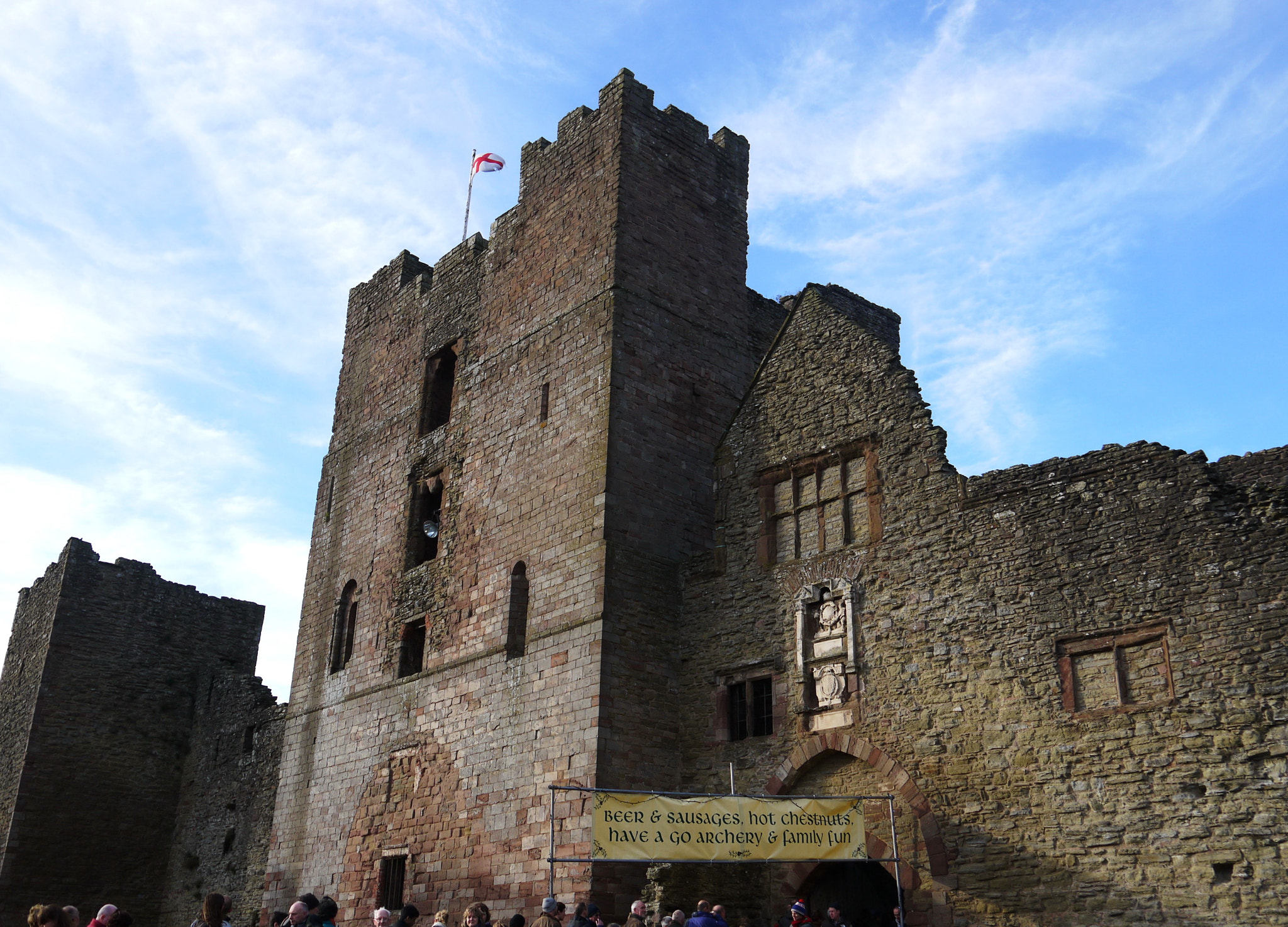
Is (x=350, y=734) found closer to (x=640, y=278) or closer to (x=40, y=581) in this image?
(x=640, y=278)

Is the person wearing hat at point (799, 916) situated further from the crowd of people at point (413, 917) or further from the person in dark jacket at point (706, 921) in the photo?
the person in dark jacket at point (706, 921)

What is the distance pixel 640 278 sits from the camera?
718 inches

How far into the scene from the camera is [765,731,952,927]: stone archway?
12562 mm

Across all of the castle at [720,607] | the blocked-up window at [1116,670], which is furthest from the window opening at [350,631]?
the blocked-up window at [1116,670]

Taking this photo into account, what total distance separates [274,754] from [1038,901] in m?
17.5

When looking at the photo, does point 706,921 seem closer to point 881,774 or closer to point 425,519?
point 881,774

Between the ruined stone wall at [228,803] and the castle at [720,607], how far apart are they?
2.65ft

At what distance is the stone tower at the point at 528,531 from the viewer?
1569 centimetres

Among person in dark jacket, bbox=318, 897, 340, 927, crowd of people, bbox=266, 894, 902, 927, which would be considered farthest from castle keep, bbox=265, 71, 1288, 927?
person in dark jacket, bbox=318, 897, 340, 927

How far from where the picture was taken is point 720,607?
15906mm

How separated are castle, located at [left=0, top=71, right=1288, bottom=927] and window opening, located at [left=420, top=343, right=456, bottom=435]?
68 millimetres

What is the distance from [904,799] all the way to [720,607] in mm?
3840

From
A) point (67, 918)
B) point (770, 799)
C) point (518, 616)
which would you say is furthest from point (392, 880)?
point (67, 918)

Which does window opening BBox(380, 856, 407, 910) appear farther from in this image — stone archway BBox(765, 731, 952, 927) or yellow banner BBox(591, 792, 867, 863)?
yellow banner BBox(591, 792, 867, 863)
